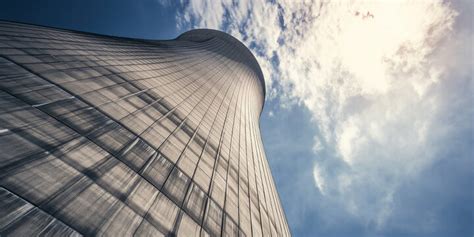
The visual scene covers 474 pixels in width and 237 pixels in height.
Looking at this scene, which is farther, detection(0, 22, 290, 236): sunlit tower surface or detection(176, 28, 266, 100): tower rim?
detection(176, 28, 266, 100): tower rim

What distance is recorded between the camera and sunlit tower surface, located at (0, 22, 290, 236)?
14.3ft

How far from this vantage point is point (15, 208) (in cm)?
373

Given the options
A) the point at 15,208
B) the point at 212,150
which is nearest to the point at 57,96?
the point at 15,208

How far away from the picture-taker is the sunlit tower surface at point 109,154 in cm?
437

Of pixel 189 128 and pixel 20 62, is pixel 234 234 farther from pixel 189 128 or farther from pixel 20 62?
pixel 20 62

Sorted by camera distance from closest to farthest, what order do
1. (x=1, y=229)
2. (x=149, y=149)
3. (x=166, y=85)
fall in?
(x=1, y=229) < (x=149, y=149) < (x=166, y=85)

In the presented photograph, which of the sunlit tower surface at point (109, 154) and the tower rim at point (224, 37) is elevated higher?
the tower rim at point (224, 37)

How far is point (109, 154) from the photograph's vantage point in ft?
20.8

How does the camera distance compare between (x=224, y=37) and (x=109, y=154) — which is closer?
(x=109, y=154)

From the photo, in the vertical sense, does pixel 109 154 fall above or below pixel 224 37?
below

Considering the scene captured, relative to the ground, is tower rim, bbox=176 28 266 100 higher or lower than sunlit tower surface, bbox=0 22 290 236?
higher

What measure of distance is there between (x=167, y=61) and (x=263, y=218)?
13066 millimetres

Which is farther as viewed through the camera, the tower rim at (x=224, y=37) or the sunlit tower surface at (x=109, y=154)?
the tower rim at (x=224, y=37)

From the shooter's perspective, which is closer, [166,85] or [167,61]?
[166,85]
